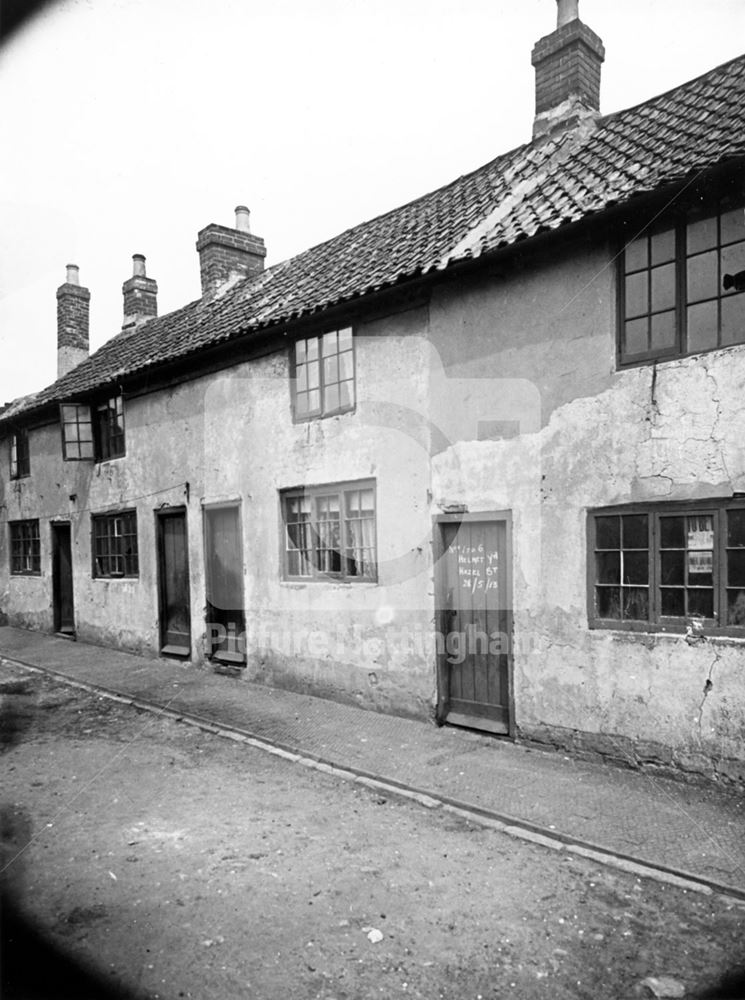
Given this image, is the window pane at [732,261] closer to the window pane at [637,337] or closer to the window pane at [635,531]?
the window pane at [637,337]

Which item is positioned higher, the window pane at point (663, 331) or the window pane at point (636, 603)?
the window pane at point (663, 331)

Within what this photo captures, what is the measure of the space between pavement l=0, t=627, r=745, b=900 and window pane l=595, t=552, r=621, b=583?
1.80m

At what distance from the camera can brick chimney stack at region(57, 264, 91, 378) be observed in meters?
19.9

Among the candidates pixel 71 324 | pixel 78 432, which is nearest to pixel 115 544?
pixel 78 432

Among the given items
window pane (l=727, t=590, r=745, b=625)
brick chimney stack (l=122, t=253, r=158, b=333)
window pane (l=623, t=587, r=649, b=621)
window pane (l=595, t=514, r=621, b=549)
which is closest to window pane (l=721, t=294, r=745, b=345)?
window pane (l=595, t=514, r=621, b=549)

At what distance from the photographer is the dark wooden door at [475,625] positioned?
25.0 ft

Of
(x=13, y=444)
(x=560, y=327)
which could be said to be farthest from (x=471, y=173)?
(x=13, y=444)

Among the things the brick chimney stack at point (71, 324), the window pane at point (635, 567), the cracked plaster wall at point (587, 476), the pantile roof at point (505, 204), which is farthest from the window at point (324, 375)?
the brick chimney stack at point (71, 324)

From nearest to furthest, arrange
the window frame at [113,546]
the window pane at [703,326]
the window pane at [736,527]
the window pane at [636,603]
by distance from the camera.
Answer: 1. the window pane at [736,527]
2. the window pane at [703,326]
3. the window pane at [636,603]
4. the window frame at [113,546]

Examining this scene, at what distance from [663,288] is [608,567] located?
2706 mm

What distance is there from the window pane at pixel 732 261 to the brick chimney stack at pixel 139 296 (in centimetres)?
1666

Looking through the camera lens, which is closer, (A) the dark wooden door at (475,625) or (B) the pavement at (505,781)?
(B) the pavement at (505,781)

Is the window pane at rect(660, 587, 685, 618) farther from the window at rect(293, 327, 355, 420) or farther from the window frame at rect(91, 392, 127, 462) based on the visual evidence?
the window frame at rect(91, 392, 127, 462)

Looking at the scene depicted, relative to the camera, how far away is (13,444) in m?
17.8
